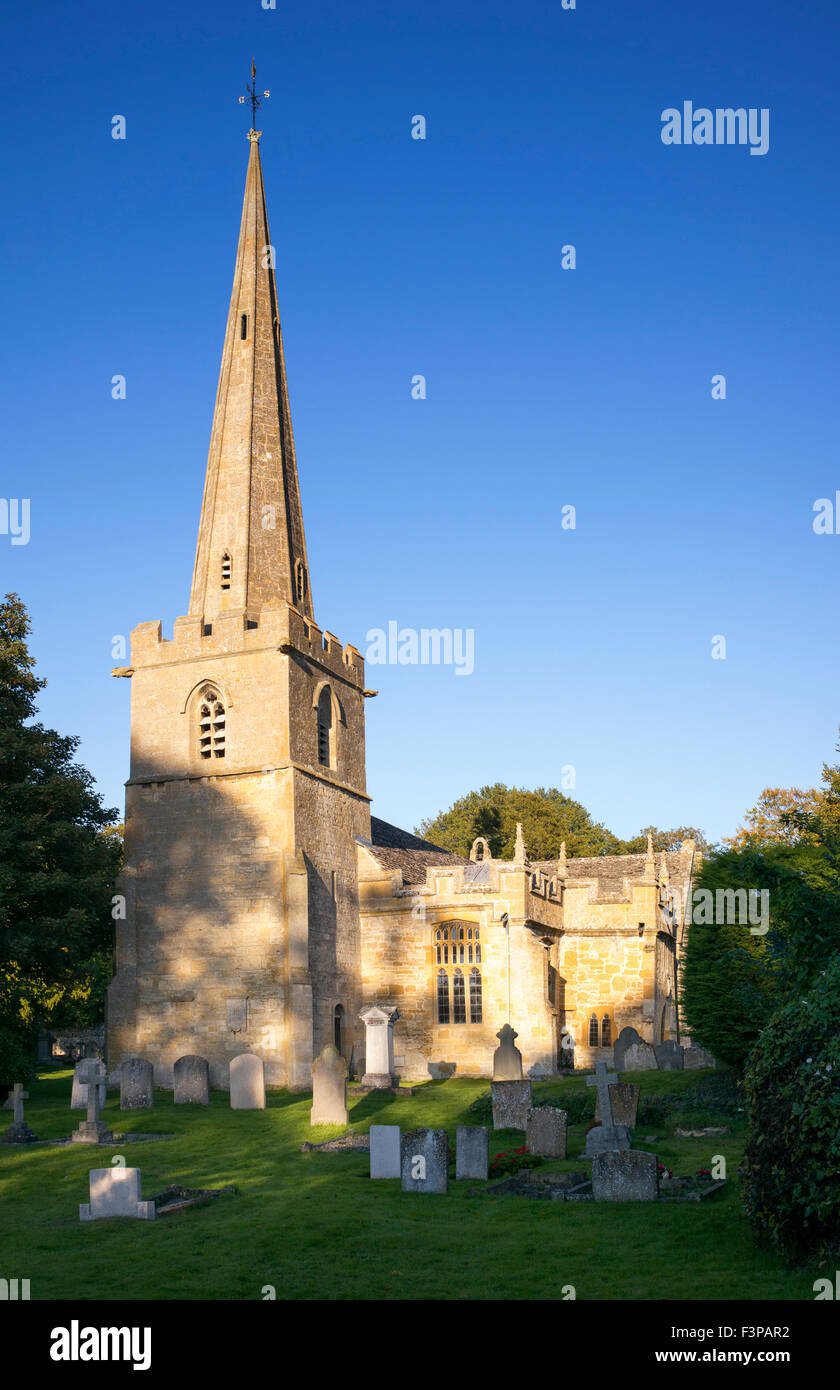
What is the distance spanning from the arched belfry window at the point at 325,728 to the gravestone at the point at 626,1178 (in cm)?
2215

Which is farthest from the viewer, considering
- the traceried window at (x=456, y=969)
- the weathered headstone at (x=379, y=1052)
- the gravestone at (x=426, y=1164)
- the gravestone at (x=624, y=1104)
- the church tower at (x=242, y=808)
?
the traceried window at (x=456, y=969)

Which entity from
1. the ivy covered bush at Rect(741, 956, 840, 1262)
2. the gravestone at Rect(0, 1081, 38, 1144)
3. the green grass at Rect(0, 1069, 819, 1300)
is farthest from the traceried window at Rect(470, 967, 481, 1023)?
the ivy covered bush at Rect(741, 956, 840, 1262)

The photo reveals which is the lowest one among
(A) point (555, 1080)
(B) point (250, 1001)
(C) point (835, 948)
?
(A) point (555, 1080)

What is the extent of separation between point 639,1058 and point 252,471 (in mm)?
20701

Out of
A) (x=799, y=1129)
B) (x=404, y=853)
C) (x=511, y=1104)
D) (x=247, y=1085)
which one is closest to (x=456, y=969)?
(x=404, y=853)

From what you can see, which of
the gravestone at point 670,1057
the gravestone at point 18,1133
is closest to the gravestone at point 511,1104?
the gravestone at point 18,1133

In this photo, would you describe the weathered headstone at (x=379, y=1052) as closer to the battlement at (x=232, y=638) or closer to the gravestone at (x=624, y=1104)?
the gravestone at (x=624, y=1104)

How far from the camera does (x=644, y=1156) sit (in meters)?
15.1

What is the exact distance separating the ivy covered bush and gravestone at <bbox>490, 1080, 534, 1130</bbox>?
34.7 ft

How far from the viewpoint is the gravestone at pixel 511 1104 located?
73.4 ft

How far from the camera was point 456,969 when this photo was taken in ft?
117
